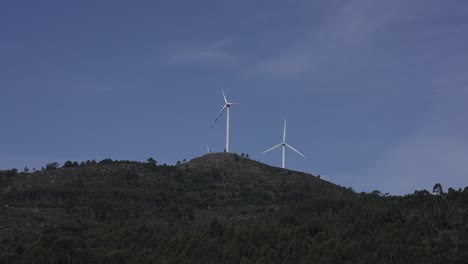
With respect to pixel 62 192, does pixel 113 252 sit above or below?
below

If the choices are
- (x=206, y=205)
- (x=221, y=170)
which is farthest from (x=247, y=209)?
(x=221, y=170)

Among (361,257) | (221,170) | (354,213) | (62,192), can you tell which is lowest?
(361,257)

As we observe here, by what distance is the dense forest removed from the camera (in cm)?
7719

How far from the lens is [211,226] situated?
3873 inches

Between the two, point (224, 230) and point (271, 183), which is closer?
point (224, 230)

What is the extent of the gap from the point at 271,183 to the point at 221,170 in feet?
51.6

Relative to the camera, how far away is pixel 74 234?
315 ft

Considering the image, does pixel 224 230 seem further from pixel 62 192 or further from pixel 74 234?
pixel 62 192

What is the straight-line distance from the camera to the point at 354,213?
98.9m

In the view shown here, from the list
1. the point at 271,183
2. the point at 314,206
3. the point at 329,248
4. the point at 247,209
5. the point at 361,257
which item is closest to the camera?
the point at 361,257

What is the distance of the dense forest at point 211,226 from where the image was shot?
77188 mm

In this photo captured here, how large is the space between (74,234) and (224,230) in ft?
65.3

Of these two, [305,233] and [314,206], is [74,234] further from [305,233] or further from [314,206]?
[314,206]

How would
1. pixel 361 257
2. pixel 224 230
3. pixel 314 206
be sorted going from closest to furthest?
1. pixel 361 257
2. pixel 224 230
3. pixel 314 206
